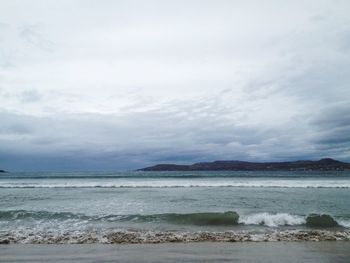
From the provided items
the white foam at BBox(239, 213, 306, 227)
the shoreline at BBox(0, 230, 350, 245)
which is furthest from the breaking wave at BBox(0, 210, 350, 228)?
the shoreline at BBox(0, 230, 350, 245)

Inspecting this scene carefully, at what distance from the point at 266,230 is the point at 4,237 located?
8.51 meters

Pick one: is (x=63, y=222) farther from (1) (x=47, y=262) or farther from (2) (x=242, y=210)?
(2) (x=242, y=210)

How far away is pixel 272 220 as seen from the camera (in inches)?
520

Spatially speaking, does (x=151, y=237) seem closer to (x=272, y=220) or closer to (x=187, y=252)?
(x=187, y=252)

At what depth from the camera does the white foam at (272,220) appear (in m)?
13.1

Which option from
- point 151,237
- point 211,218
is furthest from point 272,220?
point 151,237

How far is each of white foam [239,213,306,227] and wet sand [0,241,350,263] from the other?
12.6 feet

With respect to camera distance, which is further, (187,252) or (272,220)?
(272,220)

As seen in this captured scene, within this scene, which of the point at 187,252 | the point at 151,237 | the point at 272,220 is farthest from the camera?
the point at 272,220

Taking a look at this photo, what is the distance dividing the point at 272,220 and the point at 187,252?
20.9 ft

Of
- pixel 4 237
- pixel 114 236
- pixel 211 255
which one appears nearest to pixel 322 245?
pixel 211 255

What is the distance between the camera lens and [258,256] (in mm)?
7504

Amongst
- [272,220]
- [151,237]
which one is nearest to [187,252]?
[151,237]

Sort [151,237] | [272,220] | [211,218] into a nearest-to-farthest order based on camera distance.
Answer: [151,237]
[272,220]
[211,218]
